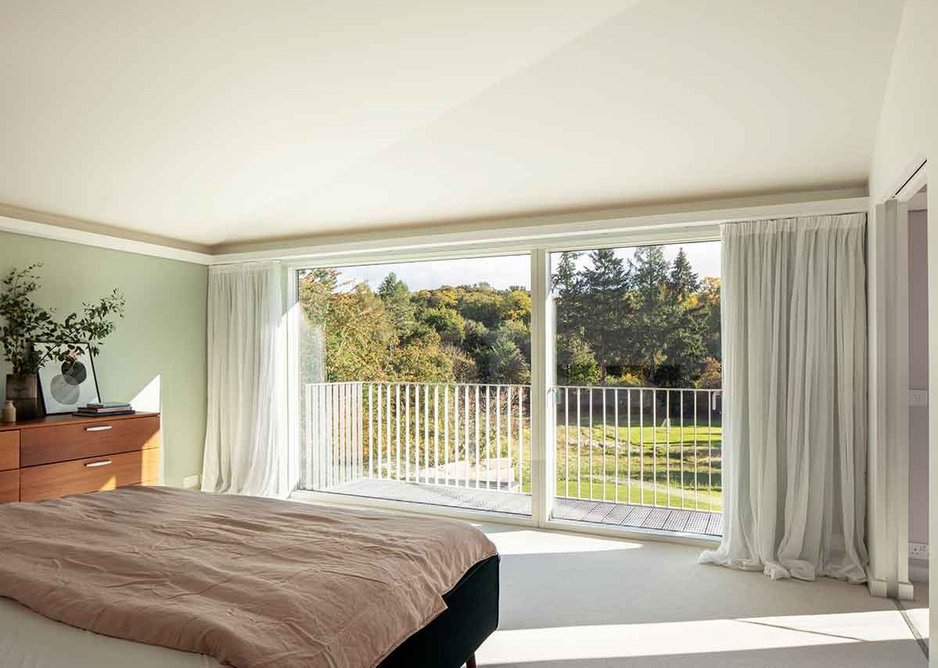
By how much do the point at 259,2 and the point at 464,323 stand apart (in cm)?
287

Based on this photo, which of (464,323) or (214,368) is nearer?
Answer: (464,323)

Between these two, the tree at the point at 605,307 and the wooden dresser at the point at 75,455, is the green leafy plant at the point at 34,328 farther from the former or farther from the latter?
the tree at the point at 605,307

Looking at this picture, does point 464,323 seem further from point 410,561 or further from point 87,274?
point 410,561

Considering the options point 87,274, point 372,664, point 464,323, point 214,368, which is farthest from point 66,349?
point 372,664

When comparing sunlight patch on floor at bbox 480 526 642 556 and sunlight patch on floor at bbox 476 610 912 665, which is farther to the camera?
sunlight patch on floor at bbox 480 526 642 556

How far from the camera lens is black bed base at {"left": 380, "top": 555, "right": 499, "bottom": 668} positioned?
1.95 m

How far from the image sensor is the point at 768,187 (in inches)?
157

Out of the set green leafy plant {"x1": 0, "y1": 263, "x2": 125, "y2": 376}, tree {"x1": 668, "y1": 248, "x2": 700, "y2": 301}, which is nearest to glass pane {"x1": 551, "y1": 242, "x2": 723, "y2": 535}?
tree {"x1": 668, "y1": 248, "x2": 700, "y2": 301}

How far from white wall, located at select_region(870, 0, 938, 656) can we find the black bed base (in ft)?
4.83

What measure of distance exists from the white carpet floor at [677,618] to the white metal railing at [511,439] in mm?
690

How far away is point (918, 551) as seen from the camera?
3.77 m

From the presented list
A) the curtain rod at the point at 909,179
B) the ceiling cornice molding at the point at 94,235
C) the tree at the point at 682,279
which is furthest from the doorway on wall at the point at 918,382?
the ceiling cornice molding at the point at 94,235

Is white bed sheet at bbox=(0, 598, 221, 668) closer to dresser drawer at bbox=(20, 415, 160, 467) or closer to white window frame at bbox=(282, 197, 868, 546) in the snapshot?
dresser drawer at bbox=(20, 415, 160, 467)

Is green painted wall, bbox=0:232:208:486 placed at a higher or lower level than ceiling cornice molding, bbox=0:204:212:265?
lower
